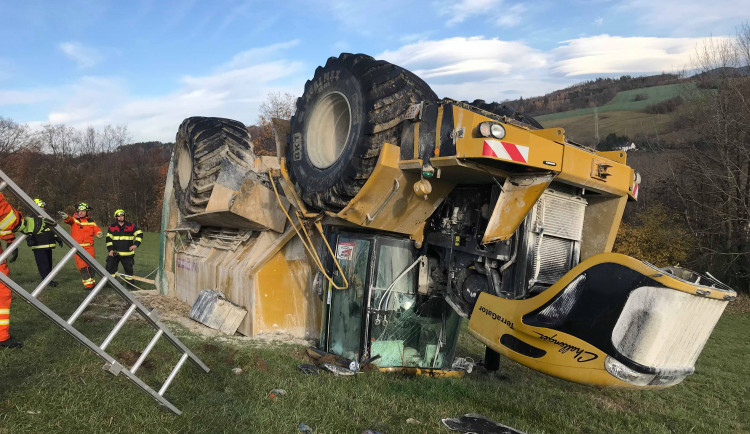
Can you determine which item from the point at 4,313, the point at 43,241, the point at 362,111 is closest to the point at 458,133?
the point at 362,111

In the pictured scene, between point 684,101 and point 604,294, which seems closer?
point 604,294

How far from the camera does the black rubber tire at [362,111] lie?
412 centimetres

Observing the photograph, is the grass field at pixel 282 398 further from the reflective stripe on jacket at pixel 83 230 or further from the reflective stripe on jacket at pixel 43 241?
the reflective stripe on jacket at pixel 83 230

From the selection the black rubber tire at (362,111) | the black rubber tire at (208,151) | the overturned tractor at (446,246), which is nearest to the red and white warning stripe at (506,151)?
the overturned tractor at (446,246)

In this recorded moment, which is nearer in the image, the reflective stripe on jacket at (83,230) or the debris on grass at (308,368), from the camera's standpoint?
the debris on grass at (308,368)

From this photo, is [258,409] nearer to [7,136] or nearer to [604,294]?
[604,294]

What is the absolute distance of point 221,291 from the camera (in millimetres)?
6395

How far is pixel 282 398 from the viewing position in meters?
3.68

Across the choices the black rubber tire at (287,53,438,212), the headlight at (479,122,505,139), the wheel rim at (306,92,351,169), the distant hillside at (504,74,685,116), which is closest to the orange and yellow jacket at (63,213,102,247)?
the wheel rim at (306,92,351,169)

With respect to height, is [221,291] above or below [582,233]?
below

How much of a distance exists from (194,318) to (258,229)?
133 cm

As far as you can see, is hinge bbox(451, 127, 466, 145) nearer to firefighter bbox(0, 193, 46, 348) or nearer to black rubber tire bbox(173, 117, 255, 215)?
firefighter bbox(0, 193, 46, 348)

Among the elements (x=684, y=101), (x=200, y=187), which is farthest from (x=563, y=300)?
(x=684, y=101)

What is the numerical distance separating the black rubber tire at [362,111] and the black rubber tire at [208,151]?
257 centimetres
